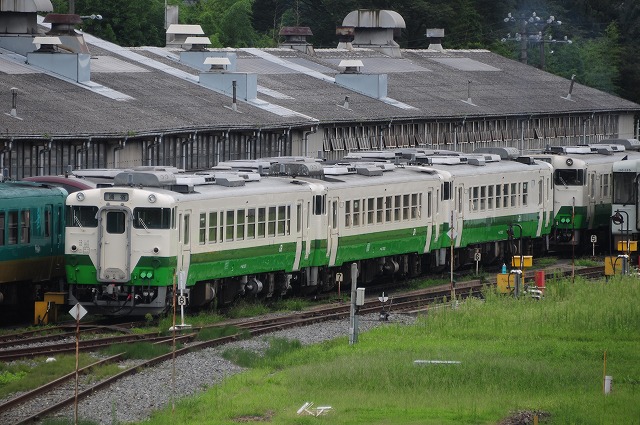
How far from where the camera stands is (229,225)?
34.8 metres

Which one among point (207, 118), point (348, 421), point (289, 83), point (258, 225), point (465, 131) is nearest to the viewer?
point (348, 421)

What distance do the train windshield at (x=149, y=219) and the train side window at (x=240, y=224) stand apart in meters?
2.84

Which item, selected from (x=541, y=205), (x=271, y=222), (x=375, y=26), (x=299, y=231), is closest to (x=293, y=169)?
(x=299, y=231)

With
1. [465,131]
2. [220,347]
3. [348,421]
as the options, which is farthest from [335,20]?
[348,421]

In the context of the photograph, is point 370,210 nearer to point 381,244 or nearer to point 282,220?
point 381,244

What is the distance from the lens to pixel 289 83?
63312 millimetres

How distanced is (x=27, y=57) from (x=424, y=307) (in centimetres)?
1846

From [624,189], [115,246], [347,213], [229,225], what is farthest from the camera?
[624,189]

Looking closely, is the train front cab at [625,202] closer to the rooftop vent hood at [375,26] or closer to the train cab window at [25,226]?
the train cab window at [25,226]

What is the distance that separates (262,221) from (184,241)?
3288 millimetres

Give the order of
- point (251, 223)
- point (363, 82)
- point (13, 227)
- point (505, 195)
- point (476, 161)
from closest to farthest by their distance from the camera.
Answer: point (13, 227) → point (251, 223) → point (476, 161) → point (505, 195) → point (363, 82)

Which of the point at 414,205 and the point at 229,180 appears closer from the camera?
the point at 229,180

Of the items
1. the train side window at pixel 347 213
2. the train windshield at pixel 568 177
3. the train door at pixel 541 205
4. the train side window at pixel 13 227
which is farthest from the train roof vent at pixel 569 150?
the train side window at pixel 13 227

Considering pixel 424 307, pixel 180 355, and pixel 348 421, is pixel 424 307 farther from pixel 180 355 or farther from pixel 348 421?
pixel 348 421
